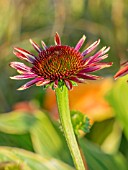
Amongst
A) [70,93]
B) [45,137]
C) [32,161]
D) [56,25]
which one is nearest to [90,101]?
[70,93]

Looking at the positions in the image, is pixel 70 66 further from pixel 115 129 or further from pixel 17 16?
pixel 17 16

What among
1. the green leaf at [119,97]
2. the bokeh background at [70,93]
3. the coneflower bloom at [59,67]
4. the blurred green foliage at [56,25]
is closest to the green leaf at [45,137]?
the bokeh background at [70,93]

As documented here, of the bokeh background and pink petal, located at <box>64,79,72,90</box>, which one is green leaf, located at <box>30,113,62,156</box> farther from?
pink petal, located at <box>64,79,72,90</box>

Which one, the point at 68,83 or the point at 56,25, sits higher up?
the point at 56,25

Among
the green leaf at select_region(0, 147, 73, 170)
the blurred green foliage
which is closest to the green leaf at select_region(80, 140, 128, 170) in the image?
the green leaf at select_region(0, 147, 73, 170)

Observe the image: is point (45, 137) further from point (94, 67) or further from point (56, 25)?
point (56, 25)

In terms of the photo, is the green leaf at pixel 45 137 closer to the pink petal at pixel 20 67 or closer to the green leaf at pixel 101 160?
the green leaf at pixel 101 160
